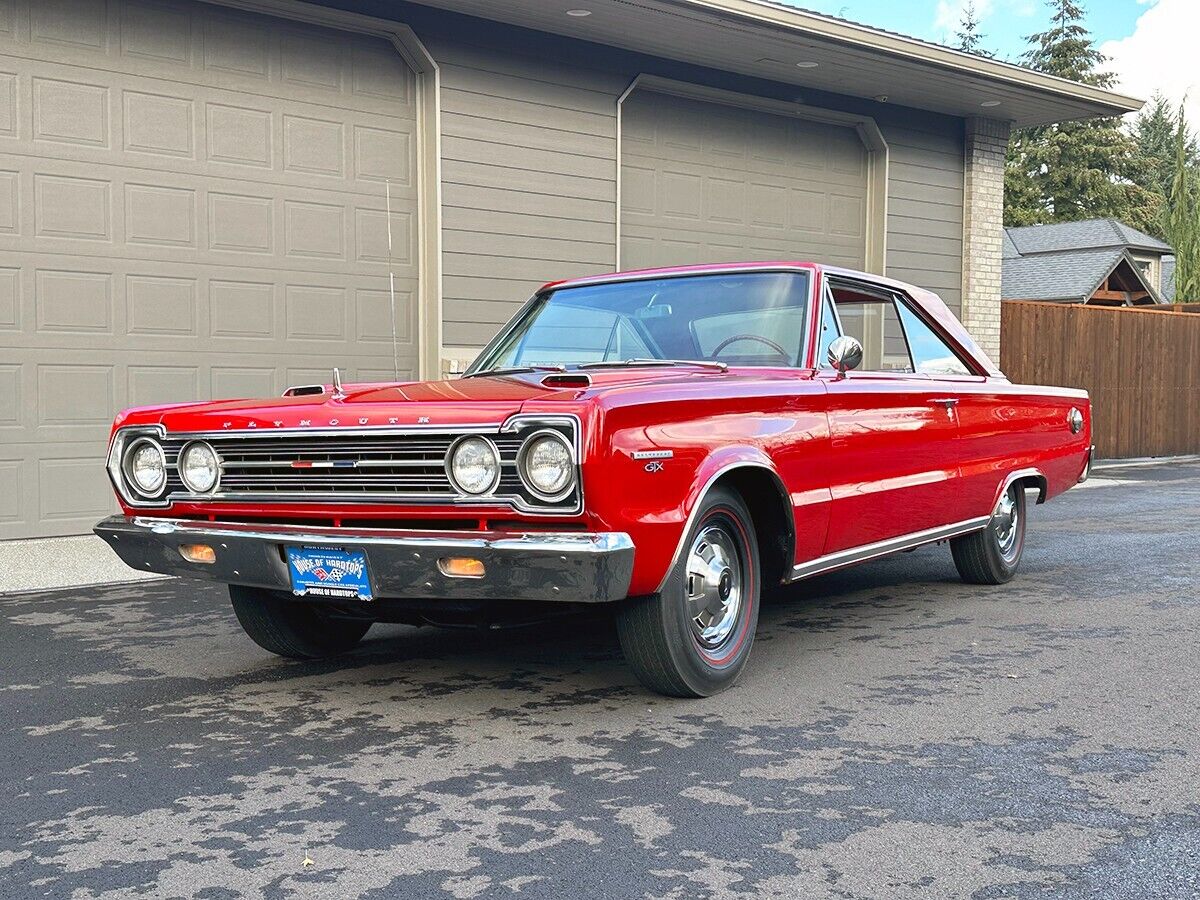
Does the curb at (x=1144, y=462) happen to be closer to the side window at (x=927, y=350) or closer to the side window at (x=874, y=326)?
the side window at (x=927, y=350)

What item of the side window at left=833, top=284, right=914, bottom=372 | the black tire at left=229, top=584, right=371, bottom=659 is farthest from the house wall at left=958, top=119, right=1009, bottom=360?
the black tire at left=229, top=584, right=371, bottom=659

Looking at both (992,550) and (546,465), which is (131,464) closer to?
(546,465)

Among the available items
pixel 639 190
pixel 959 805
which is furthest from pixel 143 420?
pixel 639 190

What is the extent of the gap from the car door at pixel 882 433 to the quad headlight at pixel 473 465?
1.76 metres

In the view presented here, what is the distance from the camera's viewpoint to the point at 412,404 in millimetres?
4414

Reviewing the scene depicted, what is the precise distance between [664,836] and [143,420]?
105 inches

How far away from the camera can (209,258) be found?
10.0 meters

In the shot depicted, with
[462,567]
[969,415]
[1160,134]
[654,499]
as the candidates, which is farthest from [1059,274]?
[1160,134]

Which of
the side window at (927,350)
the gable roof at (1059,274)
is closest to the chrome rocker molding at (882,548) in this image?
the side window at (927,350)

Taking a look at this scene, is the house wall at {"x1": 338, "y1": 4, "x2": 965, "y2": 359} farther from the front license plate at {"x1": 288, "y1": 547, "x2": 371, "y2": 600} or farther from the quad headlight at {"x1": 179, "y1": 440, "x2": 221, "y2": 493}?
the front license plate at {"x1": 288, "y1": 547, "x2": 371, "y2": 600}

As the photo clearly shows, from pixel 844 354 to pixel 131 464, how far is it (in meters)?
2.85

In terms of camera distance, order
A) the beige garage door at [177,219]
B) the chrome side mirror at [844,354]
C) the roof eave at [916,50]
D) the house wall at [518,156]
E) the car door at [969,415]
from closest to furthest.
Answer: the chrome side mirror at [844,354]
the car door at [969,415]
the beige garage door at [177,219]
the house wall at [518,156]
the roof eave at [916,50]

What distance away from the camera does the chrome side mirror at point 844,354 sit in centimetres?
554

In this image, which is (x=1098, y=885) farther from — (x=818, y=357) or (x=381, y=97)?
(x=381, y=97)
